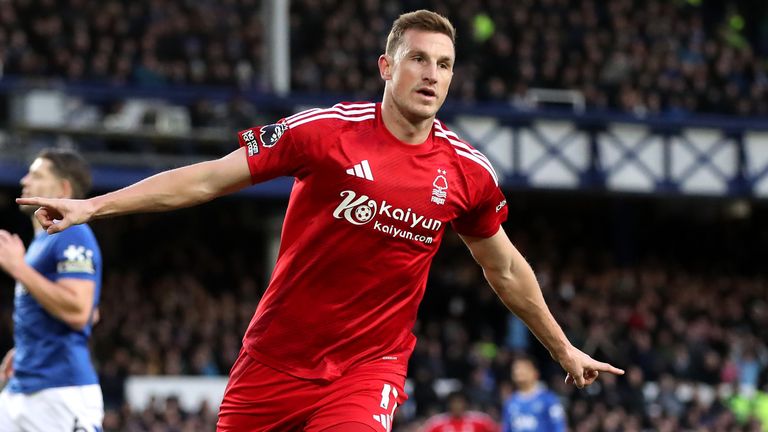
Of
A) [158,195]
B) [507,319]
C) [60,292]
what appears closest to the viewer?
[158,195]

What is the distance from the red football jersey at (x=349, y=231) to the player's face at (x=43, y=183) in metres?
1.71

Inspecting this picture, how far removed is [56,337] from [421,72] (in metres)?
2.45

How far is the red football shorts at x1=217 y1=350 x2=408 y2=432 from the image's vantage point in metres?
5.57

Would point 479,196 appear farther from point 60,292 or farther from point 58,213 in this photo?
Result: point 60,292

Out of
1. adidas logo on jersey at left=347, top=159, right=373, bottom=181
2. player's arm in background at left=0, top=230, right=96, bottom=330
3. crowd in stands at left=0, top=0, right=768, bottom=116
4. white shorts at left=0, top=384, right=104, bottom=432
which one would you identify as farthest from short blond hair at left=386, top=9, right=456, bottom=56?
crowd in stands at left=0, top=0, right=768, bottom=116

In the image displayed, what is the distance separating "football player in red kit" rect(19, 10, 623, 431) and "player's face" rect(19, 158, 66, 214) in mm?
1699

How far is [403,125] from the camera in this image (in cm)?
573

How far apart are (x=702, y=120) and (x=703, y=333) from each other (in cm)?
432

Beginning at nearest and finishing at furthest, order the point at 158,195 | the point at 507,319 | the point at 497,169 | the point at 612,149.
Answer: the point at 158,195 → the point at 507,319 → the point at 497,169 → the point at 612,149

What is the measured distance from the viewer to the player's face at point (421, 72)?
18.4 feet

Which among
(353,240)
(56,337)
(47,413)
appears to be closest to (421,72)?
(353,240)

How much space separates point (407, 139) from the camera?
5738 millimetres

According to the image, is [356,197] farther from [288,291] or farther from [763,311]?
[763,311]

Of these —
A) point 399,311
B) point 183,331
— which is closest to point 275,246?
point 183,331
